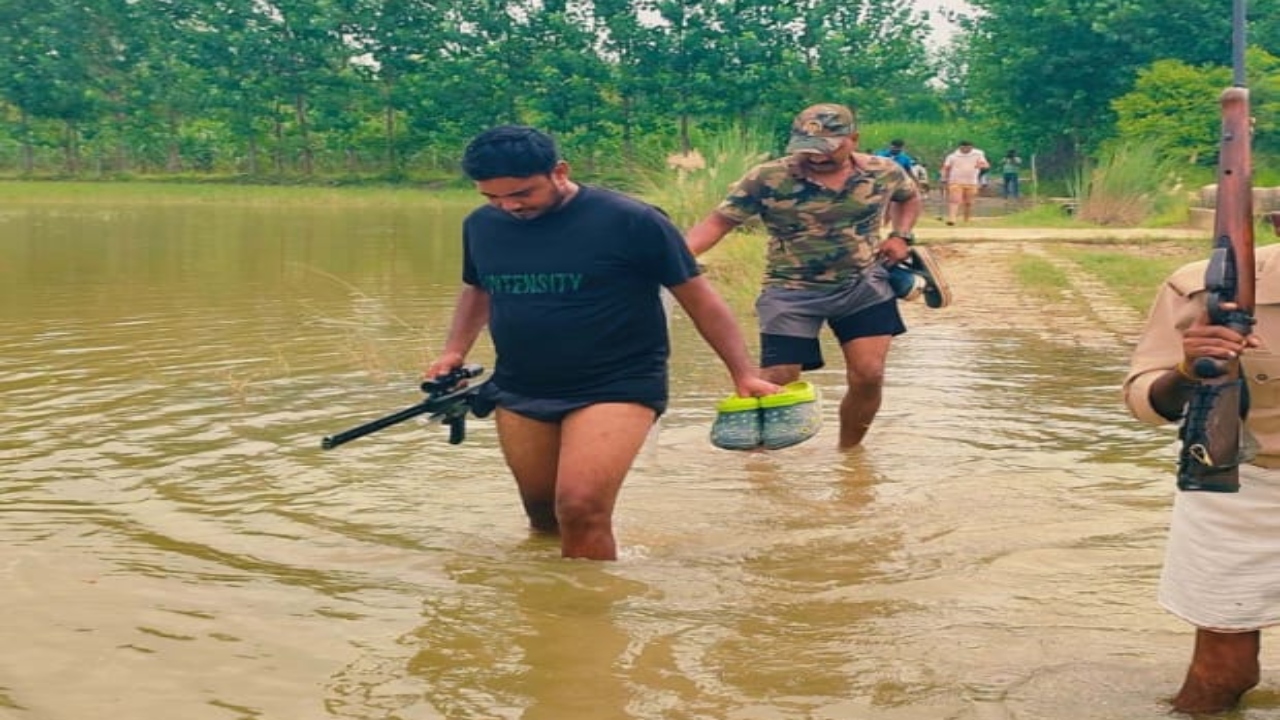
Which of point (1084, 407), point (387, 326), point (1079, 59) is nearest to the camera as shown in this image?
point (1084, 407)

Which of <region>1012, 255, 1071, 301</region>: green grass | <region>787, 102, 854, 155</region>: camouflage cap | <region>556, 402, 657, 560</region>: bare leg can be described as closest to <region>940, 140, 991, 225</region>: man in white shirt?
<region>1012, 255, 1071, 301</region>: green grass

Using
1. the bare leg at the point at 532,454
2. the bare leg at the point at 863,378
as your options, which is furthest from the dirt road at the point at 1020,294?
the bare leg at the point at 532,454

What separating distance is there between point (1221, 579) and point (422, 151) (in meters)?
46.1

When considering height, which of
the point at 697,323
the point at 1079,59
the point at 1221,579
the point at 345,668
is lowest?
the point at 345,668

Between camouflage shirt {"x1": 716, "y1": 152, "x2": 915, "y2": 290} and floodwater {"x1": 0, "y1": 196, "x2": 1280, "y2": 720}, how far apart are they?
0.91 metres

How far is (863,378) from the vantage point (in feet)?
24.6

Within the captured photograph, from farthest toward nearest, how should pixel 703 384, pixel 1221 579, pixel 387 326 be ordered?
pixel 387 326 < pixel 703 384 < pixel 1221 579

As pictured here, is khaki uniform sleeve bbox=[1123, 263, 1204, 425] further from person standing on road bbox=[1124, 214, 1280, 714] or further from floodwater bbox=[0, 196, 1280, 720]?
floodwater bbox=[0, 196, 1280, 720]

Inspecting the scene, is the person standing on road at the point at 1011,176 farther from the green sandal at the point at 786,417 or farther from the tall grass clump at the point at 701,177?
the green sandal at the point at 786,417

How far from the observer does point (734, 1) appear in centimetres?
4572

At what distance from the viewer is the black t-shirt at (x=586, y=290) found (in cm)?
525

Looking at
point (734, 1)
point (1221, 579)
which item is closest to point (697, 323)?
point (1221, 579)

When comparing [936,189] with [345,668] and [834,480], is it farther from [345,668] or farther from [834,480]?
[345,668]

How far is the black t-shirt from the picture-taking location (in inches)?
207
